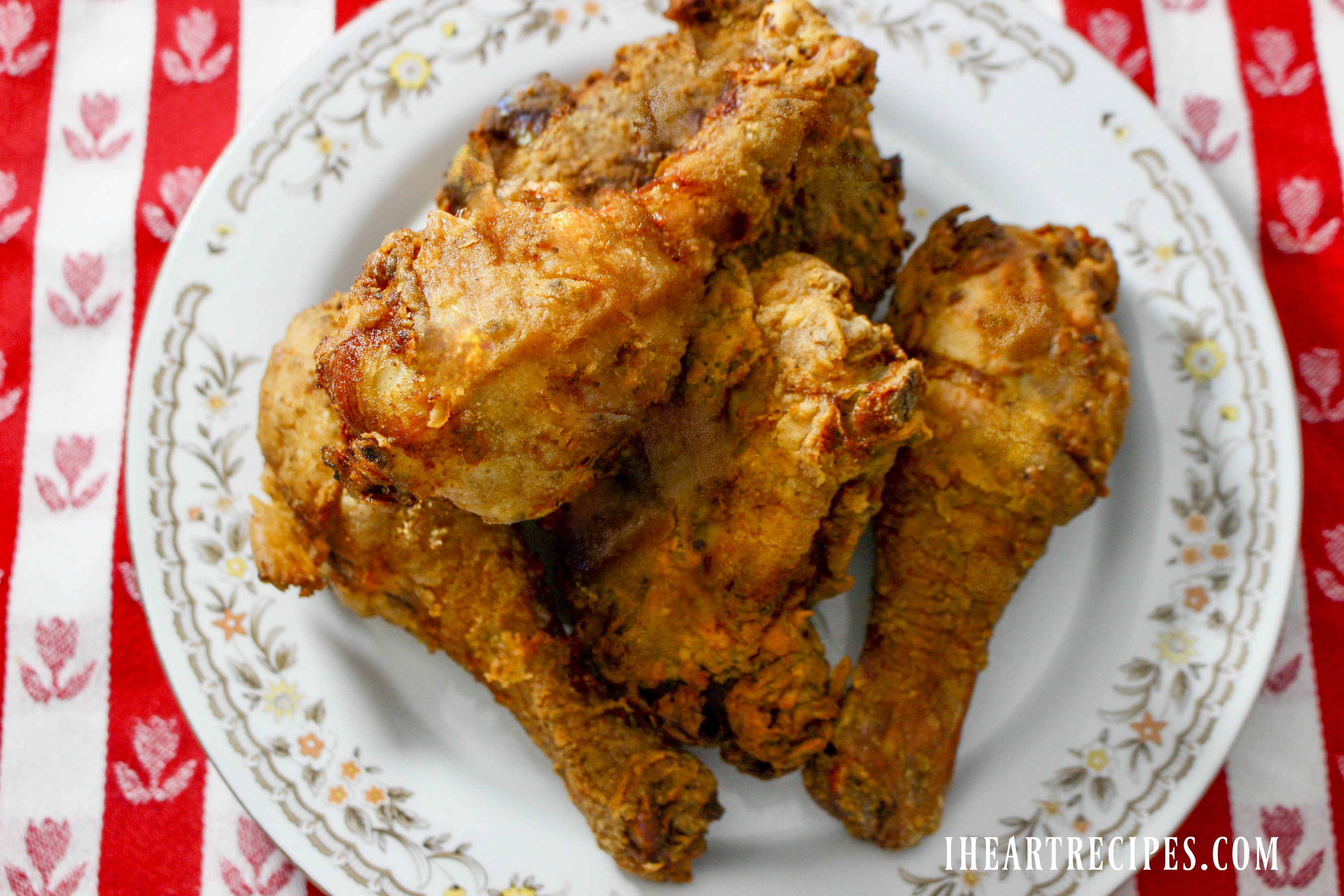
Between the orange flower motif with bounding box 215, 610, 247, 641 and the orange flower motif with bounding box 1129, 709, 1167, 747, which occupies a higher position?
the orange flower motif with bounding box 215, 610, 247, 641

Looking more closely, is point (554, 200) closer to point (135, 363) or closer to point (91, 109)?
point (135, 363)

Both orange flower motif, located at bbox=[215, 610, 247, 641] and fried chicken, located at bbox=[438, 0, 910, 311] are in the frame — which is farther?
orange flower motif, located at bbox=[215, 610, 247, 641]

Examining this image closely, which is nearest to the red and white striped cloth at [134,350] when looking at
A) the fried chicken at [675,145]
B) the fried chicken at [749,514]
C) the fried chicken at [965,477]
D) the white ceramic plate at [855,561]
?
the white ceramic plate at [855,561]

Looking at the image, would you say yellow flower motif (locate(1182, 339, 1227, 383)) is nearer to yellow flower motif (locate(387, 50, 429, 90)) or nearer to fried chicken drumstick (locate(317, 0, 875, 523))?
fried chicken drumstick (locate(317, 0, 875, 523))

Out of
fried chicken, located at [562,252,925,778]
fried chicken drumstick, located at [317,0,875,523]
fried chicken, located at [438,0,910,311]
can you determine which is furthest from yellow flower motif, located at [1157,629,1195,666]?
fried chicken drumstick, located at [317,0,875,523]

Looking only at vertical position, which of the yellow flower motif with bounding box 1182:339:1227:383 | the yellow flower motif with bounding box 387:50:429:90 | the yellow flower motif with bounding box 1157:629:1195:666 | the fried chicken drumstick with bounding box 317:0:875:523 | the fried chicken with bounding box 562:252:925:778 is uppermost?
the yellow flower motif with bounding box 387:50:429:90

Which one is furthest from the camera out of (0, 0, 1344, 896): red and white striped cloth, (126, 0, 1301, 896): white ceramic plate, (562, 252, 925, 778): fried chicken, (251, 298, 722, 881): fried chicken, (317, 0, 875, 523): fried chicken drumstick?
(0, 0, 1344, 896): red and white striped cloth
